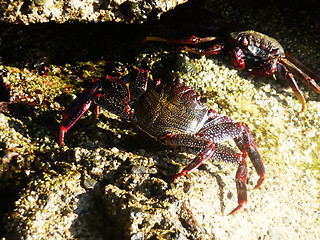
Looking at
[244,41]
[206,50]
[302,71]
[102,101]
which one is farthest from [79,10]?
[302,71]

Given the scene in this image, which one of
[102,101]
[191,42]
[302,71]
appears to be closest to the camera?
[102,101]

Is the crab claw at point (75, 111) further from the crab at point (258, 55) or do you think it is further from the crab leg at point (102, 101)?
the crab at point (258, 55)

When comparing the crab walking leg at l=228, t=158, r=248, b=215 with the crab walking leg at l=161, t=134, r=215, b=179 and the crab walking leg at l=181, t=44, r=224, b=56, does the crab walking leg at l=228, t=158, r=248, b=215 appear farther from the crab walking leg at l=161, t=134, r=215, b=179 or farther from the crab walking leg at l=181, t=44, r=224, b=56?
the crab walking leg at l=181, t=44, r=224, b=56

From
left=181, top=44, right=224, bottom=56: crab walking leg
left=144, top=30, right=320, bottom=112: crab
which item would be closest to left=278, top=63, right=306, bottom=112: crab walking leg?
left=144, top=30, right=320, bottom=112: crab

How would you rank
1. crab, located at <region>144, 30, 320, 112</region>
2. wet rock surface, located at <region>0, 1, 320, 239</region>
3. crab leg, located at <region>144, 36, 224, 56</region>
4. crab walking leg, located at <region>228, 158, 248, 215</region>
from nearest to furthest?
wet rock surface, located at <region>0, 1, 320, 239</region>, crab walking leg, located at <region>228, 158, 248, 215</region>, crab leg, located at <region>144, 36, 224, 56</region>, crab, located at <region>144, 30, 320, 112</region>

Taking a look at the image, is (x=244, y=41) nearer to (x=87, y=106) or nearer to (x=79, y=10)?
(x=79, y=10)

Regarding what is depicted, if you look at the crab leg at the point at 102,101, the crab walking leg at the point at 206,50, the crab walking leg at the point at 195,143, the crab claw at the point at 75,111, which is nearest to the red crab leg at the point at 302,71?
the crab walking leg at the point at 206,50
